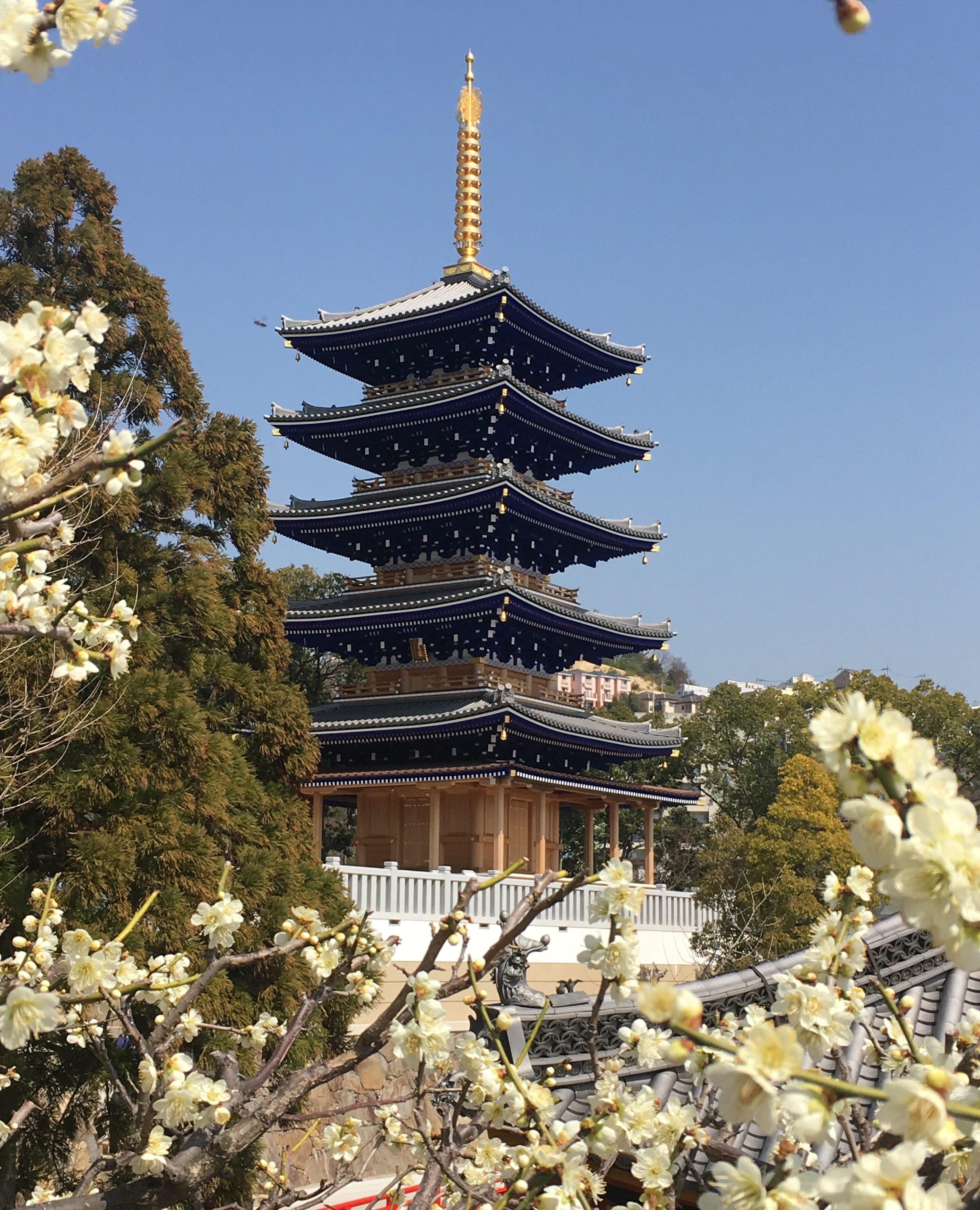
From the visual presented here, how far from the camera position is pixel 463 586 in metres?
24.7

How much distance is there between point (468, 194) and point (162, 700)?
67.1ft

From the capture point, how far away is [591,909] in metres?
3.60

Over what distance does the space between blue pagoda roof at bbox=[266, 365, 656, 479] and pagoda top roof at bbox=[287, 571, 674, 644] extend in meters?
2.97

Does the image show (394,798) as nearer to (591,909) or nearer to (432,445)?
(432,445)

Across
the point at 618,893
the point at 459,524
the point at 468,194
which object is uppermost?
the point at 468,194

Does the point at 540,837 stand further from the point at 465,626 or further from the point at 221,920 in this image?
the point at 221,920

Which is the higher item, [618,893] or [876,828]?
[876,828]

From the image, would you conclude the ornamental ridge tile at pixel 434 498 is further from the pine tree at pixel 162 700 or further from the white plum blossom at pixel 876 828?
the white plum blossom at pixel 876 828

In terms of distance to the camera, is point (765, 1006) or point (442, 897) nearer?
point (765, 1006)

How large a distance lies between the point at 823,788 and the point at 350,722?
1184 cm

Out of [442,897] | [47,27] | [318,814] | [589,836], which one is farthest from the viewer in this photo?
[589,836]

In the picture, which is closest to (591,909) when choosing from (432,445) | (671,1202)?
(671,1202)

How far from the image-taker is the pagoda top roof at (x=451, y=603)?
23.5m

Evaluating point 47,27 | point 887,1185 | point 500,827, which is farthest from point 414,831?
point 887,1185
